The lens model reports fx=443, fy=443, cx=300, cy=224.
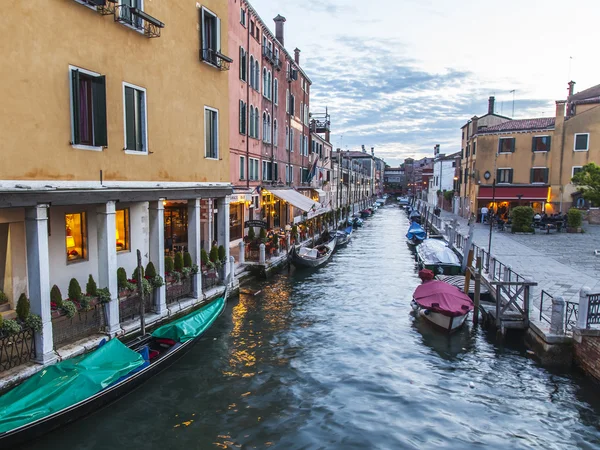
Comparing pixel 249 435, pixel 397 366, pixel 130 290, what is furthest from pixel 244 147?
pixel 249 435

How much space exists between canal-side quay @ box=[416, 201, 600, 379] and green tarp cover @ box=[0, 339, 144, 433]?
945cm

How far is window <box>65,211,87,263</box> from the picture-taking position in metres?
11.2

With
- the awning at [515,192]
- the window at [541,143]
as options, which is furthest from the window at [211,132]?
the window at [541,143]

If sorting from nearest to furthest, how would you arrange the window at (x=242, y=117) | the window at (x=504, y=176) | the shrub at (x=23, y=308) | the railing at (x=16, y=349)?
the railing at (x=16, y=349) → the shrub at (x=23, y=308) → the window at (x=242, y=117) → the window at (x=504, y=176)

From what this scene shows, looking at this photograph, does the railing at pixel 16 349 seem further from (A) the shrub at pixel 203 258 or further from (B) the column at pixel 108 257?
(A) the shrub at pixel 203 258

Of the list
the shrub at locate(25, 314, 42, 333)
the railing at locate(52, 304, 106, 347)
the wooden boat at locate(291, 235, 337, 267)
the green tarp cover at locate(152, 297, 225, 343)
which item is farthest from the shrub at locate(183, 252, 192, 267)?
the wooden boat at locate(291, 235, 337, 267)

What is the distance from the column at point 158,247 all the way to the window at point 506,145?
34.6m

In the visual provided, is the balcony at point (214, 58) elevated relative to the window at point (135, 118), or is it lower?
elevated

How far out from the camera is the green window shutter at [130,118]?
1039cm

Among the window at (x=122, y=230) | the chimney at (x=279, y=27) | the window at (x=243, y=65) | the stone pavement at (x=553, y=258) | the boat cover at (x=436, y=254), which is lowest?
the boat cover at (x=436, y=254)

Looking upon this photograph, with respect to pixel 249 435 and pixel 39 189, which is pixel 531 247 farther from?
pixel 39 189

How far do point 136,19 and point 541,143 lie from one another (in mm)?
35895

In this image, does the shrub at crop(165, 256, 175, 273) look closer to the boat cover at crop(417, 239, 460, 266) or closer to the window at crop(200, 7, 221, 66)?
the window at crop(200, 7, 221, 66)

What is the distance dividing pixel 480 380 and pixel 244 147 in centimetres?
1611
